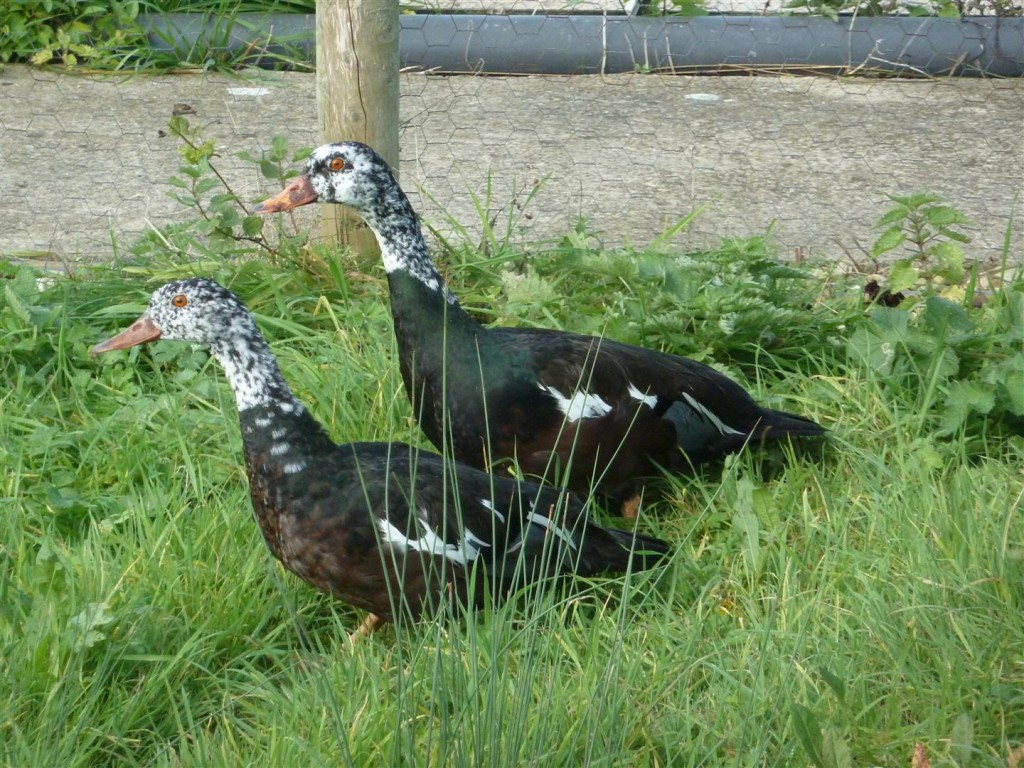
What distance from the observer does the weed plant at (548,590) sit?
2.36 m

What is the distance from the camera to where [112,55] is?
6078 mm

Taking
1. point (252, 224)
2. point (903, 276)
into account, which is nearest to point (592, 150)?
point (252, 224)

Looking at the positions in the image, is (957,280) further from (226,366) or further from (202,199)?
(202,199)

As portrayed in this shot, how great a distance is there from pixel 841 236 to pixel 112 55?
3.33m

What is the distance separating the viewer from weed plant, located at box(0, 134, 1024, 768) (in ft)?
7.75

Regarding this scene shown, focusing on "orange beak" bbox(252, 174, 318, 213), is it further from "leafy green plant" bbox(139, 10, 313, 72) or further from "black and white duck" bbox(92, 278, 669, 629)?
"leafy green plant" bbox(139, 10, 313, 72)

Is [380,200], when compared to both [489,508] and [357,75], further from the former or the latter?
[489,508]

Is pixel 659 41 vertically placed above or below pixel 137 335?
above

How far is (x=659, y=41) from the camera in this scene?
6070 millimetres

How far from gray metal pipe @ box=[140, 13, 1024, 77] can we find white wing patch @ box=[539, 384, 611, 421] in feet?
10.0

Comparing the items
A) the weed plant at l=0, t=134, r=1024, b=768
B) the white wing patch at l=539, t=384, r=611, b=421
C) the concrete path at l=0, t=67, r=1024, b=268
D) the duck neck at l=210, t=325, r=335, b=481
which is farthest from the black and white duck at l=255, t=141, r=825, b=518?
the concrete path at l=0, t=67, r=1024, b=268

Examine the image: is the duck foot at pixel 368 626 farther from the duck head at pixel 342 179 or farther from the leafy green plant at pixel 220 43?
the leafy green plant at pixel 220 43

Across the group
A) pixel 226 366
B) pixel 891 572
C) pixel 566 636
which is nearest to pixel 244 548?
pixel 226 366

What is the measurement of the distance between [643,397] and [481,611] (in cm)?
72
